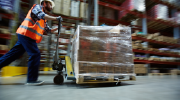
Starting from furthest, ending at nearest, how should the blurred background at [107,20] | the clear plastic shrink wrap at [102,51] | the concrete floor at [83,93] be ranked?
the blurred background at [107,20] < the clear plastic shrink wrap at [102,51] < the concrete floor at [83,93]

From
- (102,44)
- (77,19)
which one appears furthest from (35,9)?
(77,19)

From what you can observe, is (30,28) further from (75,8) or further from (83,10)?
(83,10)

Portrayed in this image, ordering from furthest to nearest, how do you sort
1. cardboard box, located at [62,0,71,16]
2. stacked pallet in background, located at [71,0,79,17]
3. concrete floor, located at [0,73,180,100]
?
stacked pallet in background, located at [71,0,79,17]
cardboard box, located at [62,0,71,16]
concrete floor, located at [0,73,180,100]

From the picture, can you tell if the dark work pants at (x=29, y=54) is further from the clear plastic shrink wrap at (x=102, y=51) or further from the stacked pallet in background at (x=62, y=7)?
the stacked pallet in background at (x=62, y=7)

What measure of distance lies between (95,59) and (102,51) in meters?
0.22

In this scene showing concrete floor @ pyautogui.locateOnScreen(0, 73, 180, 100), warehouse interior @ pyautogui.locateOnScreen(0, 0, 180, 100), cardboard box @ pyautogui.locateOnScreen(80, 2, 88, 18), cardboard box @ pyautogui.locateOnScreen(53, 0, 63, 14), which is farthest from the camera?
cardboard box @ pyautogui.locateOnScreen(80, 2, 88, 18)

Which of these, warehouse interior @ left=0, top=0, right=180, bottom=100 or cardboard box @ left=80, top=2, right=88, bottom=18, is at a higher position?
cardboard box @ left=80, top=2, right=88, bottom=18

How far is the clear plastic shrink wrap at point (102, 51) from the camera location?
80.9 inches

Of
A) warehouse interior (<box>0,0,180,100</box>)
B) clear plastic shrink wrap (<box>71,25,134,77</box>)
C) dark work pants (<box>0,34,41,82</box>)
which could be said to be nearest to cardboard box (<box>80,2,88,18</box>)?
warehouse interior (<box>0,0,180,100</box>)

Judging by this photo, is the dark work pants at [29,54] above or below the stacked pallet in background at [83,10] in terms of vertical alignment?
below

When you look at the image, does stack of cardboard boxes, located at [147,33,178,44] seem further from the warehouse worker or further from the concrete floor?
the warehouse worker

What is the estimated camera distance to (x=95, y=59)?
2.12 metres

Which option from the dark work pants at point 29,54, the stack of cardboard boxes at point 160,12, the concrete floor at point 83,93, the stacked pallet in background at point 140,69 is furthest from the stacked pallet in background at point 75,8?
the stack of cardboard boxes at point 160,12

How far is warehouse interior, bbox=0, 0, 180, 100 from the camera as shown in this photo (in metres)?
1.66
